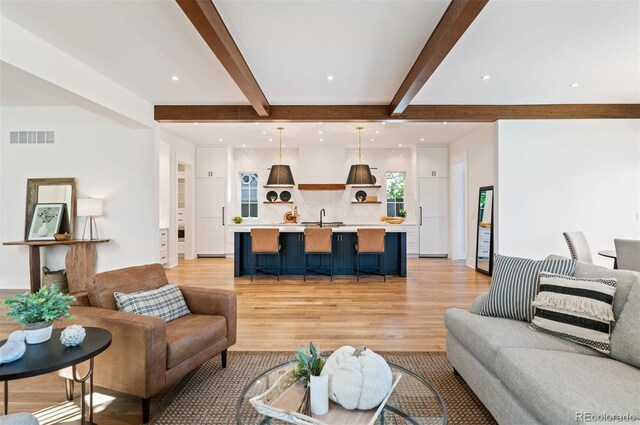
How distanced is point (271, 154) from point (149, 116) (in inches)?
149

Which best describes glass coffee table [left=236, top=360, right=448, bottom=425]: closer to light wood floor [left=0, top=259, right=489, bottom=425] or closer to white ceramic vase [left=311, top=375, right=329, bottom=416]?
white ceramic vase [left=311, top=375, right=329, bottom=416]

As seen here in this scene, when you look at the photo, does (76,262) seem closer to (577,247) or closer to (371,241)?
(371,241)

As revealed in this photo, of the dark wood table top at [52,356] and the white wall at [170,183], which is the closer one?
the dark wood table top at [52,356]

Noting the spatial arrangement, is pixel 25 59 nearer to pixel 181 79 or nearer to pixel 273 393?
pixel 181 79

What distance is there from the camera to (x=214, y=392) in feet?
6.81

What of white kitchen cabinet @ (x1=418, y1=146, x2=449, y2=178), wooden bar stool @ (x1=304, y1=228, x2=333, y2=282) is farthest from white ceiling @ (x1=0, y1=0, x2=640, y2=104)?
white kitchen cabinet @ (x1=418, y1=146, x2=449, y2=178)

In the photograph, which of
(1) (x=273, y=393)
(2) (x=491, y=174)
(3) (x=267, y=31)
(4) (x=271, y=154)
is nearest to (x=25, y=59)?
(3) (x=267, y=31)

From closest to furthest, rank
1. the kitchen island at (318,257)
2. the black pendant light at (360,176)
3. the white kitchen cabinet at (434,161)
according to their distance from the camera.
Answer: the kitchen island at (318,257) < the black pendant light at (360,176) < the white kitchen cabinet at (434,161)

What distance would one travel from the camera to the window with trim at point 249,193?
8.41 meters

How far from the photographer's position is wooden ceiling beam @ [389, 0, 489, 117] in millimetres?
2225

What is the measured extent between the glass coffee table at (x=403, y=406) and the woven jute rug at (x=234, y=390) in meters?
0.60

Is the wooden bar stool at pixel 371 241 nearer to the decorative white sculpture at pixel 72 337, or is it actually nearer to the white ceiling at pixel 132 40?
the white ceiling at pixel 132 40

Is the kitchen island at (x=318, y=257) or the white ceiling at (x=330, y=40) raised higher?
the white ceiling at (x=330, y=40)

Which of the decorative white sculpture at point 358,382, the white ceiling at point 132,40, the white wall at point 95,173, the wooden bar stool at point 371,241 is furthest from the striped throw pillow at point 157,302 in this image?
the wooden bar stool at point 371,241
